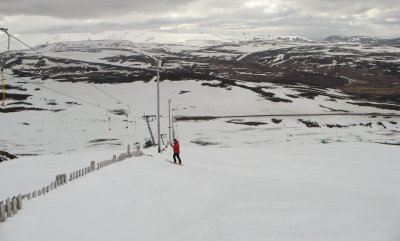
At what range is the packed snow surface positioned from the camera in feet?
28.1

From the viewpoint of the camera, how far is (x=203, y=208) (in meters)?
11.1

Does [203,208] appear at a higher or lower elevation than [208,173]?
higher

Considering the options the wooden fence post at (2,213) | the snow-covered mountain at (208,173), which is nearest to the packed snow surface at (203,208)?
the snow-covered mountain at (208,173)

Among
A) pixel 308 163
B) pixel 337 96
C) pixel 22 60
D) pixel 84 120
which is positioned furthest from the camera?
pixel 22 60

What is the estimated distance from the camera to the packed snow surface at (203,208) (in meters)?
8.57

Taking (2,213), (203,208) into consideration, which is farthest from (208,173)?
(2,213)

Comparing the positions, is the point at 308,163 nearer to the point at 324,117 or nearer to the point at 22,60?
the point at 324,117

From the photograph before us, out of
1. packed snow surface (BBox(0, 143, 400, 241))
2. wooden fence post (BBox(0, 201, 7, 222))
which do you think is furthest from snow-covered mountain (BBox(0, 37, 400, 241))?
wooden fence post (BBox(0, 201, 7, 222))

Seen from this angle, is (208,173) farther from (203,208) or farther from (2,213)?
(2,213)

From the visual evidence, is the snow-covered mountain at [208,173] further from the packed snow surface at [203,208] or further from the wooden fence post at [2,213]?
the wooden fence post at [2,213]

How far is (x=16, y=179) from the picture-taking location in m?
18.8

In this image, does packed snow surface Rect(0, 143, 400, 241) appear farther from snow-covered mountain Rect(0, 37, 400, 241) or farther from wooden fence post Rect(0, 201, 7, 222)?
wooden fence post Rect(0, 201, 7, 222)

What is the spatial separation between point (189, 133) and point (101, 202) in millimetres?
43265

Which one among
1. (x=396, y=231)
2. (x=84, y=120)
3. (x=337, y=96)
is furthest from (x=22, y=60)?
(x=396, y=231)
